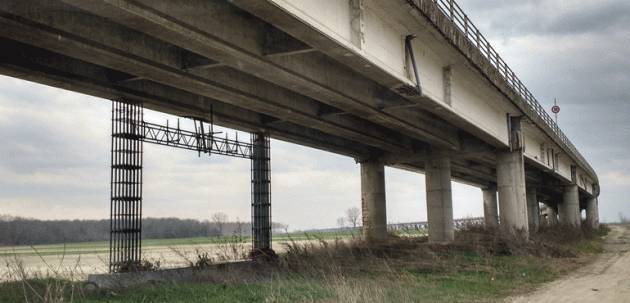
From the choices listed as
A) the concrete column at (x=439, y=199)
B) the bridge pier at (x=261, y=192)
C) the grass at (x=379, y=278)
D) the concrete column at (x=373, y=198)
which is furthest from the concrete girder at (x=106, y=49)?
the concrete column at (x=373, y=198)

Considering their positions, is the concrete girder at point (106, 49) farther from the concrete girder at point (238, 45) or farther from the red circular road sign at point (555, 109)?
the red circular road sign at point (555, 109)

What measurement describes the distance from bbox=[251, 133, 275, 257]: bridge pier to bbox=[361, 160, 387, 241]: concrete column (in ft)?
33.2

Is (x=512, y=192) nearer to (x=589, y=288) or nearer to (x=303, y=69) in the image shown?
(x=589, y=288)

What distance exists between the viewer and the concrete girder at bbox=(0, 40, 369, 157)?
14.7 m

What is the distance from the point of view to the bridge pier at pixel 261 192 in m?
25.6

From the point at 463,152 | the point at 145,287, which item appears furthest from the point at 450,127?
the point at 145,287

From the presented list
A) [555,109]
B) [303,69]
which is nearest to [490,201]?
[555,109]

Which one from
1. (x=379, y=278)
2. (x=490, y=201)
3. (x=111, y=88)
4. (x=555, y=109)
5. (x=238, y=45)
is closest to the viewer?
(x=238, y=45)

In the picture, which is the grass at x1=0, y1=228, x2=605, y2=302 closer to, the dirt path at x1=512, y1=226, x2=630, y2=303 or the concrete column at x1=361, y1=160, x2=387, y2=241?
the dirt path at x1=512, y1=226, x2=630, y2=303

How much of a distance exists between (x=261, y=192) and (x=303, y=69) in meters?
11.5

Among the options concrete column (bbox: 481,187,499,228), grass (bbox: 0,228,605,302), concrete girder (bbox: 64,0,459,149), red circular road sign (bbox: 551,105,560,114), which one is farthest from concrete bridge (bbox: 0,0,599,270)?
concrete column (bbox: 481,187,499,228)

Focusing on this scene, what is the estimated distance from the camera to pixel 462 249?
1000 inches

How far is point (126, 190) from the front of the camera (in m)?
18.0

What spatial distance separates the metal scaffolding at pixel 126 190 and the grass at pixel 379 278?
3506mm
